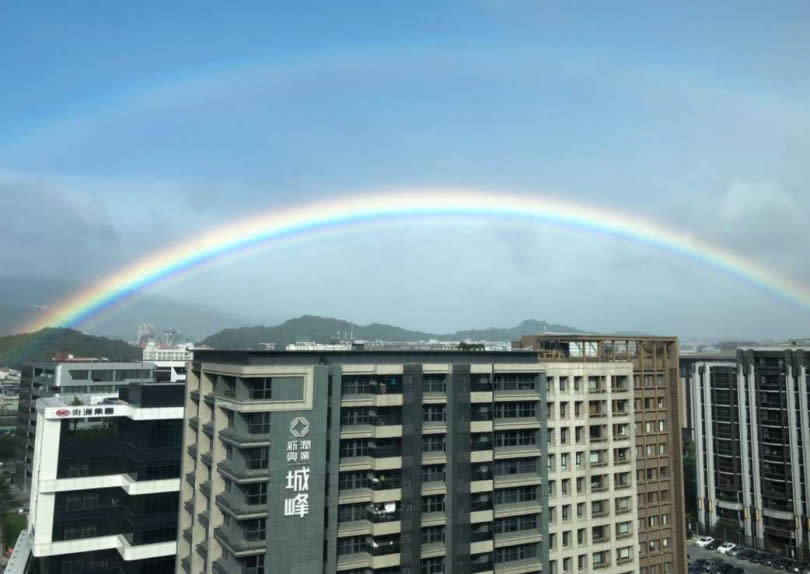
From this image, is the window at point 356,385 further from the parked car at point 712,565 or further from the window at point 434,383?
the parked car at point 712,565

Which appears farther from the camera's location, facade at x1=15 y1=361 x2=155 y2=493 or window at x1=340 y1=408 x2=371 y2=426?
facade at x1=15 y1=361 x2=155 y2=493

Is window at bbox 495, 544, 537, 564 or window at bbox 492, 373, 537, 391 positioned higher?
window at bbox 492, 373, 537, 391

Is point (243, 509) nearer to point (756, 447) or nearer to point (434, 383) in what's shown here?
point (434, 383)

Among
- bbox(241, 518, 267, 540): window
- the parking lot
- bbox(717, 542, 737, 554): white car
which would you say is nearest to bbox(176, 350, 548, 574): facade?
bbox(241, 518, 267, 540): window

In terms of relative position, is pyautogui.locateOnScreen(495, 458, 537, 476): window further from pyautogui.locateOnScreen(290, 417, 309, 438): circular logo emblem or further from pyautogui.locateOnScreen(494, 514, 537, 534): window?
pyautogui.locateOnScreen(290, 417, 309, 438): circular logo emblem

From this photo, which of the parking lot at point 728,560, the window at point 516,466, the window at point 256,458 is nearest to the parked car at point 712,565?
the parking lot at point 728,560

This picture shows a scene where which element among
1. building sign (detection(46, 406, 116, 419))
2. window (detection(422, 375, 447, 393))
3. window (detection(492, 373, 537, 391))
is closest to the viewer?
window (detection(422, 375, 447, 393))

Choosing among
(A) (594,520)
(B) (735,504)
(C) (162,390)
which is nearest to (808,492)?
(B) (735,504)
